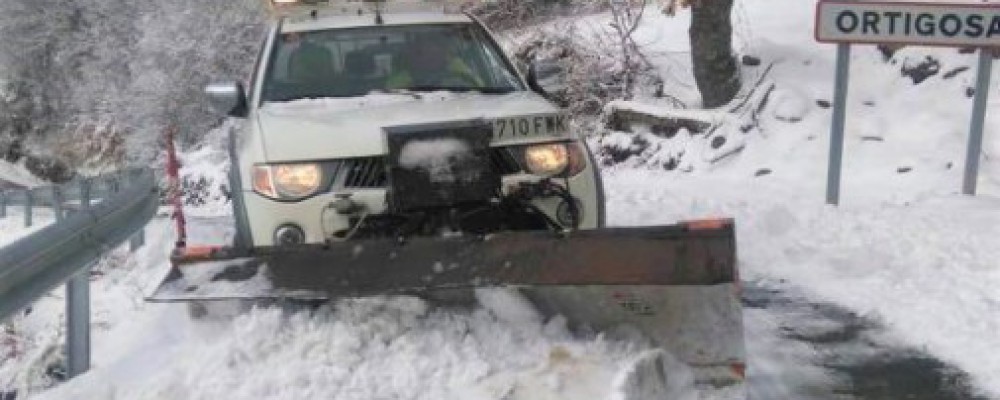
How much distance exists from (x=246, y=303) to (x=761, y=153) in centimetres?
749

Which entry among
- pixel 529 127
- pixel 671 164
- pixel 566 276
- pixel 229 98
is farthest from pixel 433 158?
pixel 671 164

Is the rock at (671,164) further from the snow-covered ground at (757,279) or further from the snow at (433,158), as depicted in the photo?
the snow at (433,158)

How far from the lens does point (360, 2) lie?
24.8ft

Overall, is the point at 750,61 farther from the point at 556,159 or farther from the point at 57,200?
the point at 57,200

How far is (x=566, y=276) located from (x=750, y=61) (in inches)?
348

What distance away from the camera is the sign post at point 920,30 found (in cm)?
848

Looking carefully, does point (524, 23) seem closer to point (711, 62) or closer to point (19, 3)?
point (711, 62)

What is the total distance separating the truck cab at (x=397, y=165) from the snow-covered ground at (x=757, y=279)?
634 mm

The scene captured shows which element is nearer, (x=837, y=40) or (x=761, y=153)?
(x=837, y=40)

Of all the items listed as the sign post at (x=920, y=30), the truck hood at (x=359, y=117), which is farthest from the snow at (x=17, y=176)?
the truck hood at (x=359, y=117)

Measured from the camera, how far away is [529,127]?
5.54m

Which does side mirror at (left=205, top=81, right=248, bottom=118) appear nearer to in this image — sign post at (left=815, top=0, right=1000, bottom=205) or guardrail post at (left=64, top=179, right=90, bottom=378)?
guardrail post at (left=64, top=179, right=90, bottom=378)

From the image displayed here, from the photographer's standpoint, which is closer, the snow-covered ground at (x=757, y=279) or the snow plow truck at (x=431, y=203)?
the snow-covered ground at (x=757, y=279)

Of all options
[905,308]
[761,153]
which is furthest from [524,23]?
[905,308]
